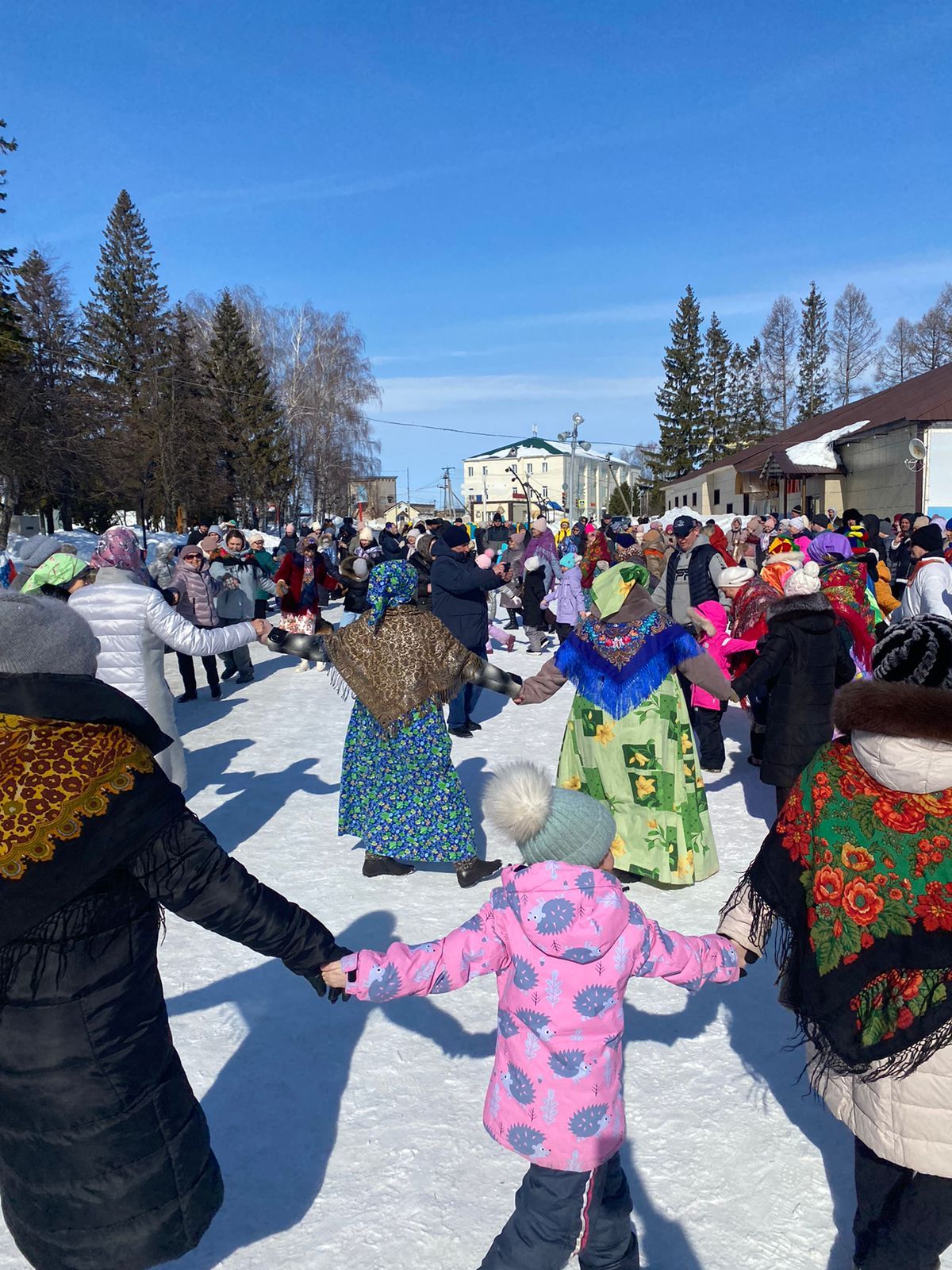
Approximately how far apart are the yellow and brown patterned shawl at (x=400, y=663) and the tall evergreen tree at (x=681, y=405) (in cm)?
5285

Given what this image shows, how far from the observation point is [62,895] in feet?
5.48

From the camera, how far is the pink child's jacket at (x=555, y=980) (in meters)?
1.96

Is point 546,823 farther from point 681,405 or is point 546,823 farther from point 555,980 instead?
point 681,405

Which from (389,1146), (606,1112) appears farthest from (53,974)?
(389,1146)

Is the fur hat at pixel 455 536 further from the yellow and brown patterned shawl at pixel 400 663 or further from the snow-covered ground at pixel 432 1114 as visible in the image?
the snow-covered ground at pixel 432 1114

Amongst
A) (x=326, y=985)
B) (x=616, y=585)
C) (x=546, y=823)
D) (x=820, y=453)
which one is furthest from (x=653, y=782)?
(x=820, y=453)

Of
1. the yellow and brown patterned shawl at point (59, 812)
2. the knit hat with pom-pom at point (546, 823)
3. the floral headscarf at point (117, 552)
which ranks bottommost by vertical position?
the knit hat with pom-pom at point (546, 823)

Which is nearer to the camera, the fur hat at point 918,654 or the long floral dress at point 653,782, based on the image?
the fur hat at point 918,654

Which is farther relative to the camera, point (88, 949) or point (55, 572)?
point (55, 572)

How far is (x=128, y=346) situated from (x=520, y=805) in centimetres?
4815

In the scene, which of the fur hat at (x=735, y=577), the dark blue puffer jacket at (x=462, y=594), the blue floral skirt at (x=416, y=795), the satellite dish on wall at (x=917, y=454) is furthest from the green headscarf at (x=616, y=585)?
the satellite dish on wall at (x=917, y=454)

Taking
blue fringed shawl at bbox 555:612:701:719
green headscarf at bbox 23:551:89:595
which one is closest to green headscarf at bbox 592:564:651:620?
blue fringed shawl at bbox 555:612:701:719

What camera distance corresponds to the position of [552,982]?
6.47ft

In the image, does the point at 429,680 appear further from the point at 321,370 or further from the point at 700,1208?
the point at 321,370
